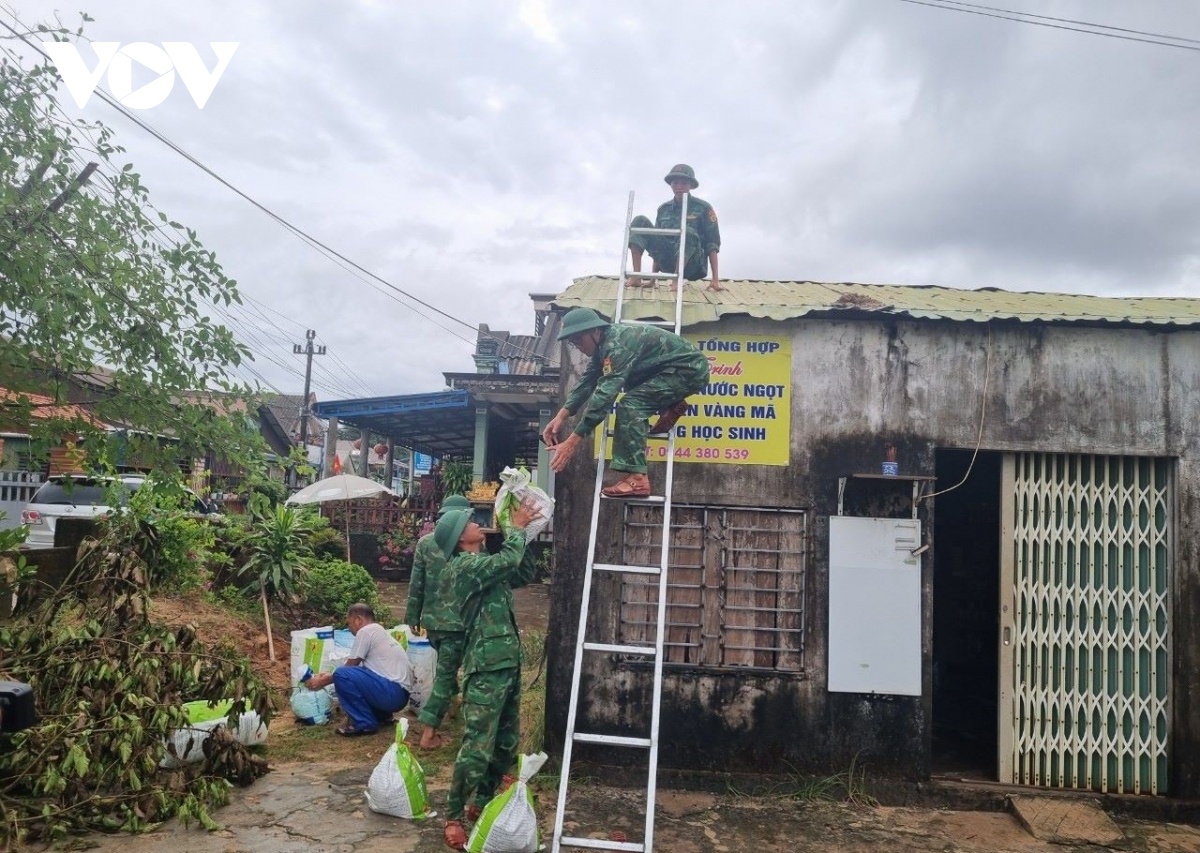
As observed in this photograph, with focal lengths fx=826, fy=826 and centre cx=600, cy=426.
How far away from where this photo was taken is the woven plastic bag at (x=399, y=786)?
15.8 feet

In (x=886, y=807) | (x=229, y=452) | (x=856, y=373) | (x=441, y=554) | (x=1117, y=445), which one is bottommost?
(x=886, y=807)

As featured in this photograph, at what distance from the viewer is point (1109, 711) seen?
18.2 ft

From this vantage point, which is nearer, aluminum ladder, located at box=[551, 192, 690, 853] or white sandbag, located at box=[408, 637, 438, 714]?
aluminum ladder, located at box=[551, 192, 690, 853]

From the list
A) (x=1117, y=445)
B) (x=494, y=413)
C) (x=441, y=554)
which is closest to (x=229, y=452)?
(x=441, y=554)

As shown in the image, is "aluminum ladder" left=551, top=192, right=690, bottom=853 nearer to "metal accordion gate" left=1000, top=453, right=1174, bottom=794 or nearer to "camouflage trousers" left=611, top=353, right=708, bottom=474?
"camouflage trousers" left=611, top=353, right=708, bottom=474

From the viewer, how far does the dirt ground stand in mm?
4543

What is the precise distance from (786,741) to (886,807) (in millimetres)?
754

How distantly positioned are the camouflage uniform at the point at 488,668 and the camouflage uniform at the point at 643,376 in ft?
2.73

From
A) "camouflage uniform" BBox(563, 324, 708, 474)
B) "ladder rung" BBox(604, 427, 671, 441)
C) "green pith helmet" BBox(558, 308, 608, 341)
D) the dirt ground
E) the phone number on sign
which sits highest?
"green pith helmet" BBox(558, 308, 608, 341)

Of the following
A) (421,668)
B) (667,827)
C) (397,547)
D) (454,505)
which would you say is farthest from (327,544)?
(667,827)

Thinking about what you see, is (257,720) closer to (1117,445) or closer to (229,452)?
(229,452)

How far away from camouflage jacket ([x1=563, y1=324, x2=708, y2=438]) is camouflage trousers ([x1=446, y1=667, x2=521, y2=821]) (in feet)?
4.87

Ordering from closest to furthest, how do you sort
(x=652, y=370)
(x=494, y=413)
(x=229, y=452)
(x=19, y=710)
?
(x=19, y=710), (x=652, y=370), (x=229, y=452), (x=494, y=413)

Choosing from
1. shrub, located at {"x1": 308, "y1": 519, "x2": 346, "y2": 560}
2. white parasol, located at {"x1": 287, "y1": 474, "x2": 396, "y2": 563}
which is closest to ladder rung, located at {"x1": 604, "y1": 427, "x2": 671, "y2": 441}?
shrub, located at {"x1": 308, "y1": 519, "x2": 346, "y2": 560}
